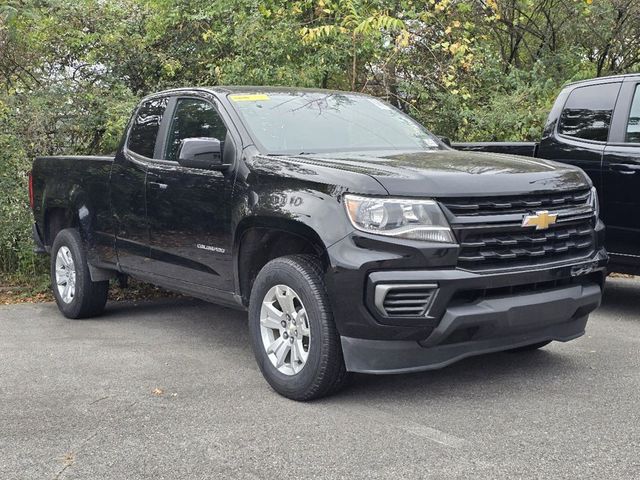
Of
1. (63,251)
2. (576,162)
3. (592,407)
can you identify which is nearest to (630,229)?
(576,162)

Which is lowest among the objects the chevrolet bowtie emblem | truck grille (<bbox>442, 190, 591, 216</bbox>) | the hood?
the chevrolet bowtie emblem

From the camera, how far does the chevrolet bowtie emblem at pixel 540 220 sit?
437cm

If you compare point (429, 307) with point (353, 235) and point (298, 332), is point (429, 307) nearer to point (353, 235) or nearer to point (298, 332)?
point (353, 235)

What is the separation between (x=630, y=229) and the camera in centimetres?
645

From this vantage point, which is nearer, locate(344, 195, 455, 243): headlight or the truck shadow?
locate(344, 195, 455, 243): headlight

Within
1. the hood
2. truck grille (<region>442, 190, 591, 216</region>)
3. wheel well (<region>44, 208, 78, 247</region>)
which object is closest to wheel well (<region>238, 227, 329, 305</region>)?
the hood

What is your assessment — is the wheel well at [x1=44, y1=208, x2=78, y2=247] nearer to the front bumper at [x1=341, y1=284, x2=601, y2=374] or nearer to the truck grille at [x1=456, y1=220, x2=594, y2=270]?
the front bumper at [x1=341, y1=284, x2=601, y2=374]

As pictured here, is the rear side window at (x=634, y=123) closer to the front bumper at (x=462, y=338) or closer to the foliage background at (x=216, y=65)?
the front bumper at (x=462, y=338)

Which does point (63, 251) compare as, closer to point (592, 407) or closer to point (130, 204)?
point (130, 204)

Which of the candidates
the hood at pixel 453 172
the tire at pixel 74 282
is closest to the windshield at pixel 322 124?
the hood at pixel 453 172

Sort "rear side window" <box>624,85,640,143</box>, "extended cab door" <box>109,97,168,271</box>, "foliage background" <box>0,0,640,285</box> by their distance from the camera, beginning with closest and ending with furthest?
"extended cab door" <box>109,97,168,271</box> < "rear side window" <box>624,85,640,143</box> < "foliage background" <box>0,0,640,285</box>

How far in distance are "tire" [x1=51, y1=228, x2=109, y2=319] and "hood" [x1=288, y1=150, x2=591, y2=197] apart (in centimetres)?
284

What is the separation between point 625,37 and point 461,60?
4.31m

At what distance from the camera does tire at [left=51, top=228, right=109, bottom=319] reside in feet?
22.7
